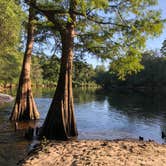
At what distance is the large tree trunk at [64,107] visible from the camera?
60.3 ft

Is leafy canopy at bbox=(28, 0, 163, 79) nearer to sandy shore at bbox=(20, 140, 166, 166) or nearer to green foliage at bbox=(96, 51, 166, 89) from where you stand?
sandy shore at bbox=(20, 140, 166, 166)

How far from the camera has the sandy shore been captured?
37.4 ft

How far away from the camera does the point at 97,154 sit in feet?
40.4

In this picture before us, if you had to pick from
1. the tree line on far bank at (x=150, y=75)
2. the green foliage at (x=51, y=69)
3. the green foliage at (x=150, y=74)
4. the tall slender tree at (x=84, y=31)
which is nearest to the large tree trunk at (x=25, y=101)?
the green foliage at (x=51, y=69)

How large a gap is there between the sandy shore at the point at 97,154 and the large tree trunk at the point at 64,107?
3.92 metres

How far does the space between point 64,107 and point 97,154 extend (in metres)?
6.82

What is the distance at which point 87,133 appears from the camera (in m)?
21.6

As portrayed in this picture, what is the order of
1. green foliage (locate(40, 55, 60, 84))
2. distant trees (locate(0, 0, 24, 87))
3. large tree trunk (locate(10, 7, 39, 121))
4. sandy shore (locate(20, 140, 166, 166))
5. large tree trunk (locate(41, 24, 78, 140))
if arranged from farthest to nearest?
1. green foliage (locate(40, 55, 60, 84))
2. large tree trunk (locate(10, 7, 39, 121))
3. large tree trunk (locate(41, 24, 78, 140))
4. distant trees (locate(0, 0, 24, 87))
5. sandy shore (locate(20, 140, 166, 166))

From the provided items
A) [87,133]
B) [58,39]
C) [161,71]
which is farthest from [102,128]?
[161,71]

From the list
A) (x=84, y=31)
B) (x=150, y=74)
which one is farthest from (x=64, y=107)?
(x=150, y=74)

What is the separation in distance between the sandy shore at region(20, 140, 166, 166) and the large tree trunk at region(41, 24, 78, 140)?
392 centimetres

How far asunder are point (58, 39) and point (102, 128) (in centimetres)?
751

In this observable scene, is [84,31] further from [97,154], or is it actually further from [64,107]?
[97,154]

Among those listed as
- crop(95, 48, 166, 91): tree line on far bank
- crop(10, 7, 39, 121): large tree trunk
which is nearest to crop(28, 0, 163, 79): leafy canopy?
crop(10, 7, 39, 121): large tree trunk
